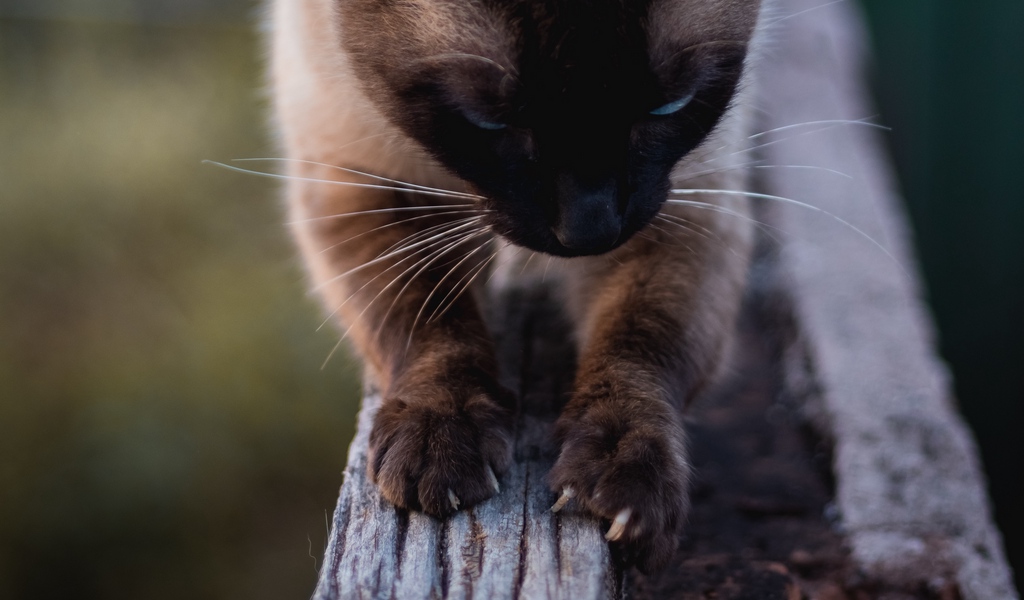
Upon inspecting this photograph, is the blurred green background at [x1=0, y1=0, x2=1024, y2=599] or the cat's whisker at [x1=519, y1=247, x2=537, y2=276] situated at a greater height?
the blurred green background at [x1=0, y1=0, x2=1024, y2=599]

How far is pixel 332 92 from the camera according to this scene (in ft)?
6.56

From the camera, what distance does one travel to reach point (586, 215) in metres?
1.47

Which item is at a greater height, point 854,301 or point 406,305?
point 854,301

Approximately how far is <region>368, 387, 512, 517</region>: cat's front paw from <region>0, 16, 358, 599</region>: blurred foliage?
2859 millimetres

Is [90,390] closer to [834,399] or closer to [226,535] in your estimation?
[226,535]

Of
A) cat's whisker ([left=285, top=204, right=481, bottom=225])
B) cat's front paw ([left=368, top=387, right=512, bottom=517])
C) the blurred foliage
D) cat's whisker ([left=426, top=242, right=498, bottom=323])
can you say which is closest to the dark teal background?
the blurred foliage

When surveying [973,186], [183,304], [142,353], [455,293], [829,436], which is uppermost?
[973,186]

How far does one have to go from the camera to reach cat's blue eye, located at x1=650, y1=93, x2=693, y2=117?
147cm

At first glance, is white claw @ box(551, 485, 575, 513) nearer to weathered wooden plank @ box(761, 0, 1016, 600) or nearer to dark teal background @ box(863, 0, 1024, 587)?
weathered wooden plank @ box(761, 0, 1016, 600)

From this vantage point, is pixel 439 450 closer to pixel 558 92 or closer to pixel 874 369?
pixel 558 92

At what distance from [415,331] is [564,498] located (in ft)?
1.90

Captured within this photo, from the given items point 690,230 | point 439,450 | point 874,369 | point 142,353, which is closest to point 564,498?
point 439,450

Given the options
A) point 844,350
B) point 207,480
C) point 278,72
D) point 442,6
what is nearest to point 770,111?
point 844,350

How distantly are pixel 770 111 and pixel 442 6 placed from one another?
2.01 m
